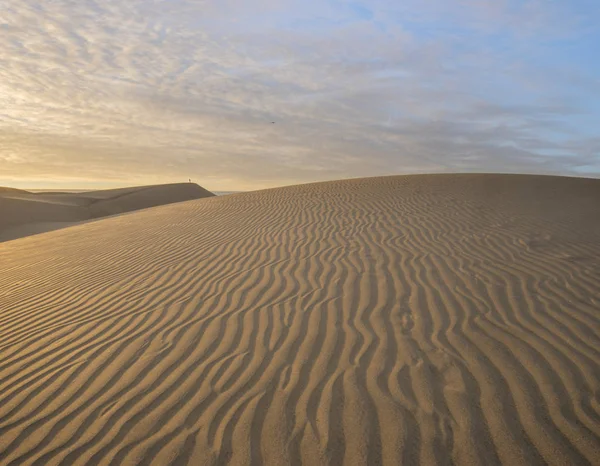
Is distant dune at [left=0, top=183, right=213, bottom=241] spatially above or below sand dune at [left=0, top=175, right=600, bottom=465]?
below

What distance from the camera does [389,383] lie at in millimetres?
3131

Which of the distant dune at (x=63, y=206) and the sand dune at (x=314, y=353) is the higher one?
the sand dune at (x=314, y=353)

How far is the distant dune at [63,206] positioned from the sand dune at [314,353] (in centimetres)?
1513

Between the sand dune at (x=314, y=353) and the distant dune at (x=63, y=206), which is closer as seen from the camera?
the sand dune at (x=314, y=353)

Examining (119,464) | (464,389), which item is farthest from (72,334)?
(464,389)

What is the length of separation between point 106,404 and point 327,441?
6.05 ft

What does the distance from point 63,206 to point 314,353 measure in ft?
90.0

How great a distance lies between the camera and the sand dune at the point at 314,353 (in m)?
2.62

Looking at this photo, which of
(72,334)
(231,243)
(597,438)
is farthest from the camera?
(231,243)

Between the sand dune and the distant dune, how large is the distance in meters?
15.1

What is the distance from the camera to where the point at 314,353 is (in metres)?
3.65

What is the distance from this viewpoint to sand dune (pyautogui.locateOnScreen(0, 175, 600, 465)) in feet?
8.60

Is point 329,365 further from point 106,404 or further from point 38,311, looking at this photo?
point 38,311

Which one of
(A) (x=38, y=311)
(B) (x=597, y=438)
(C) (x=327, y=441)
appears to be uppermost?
(B) (x=597, y=438)
